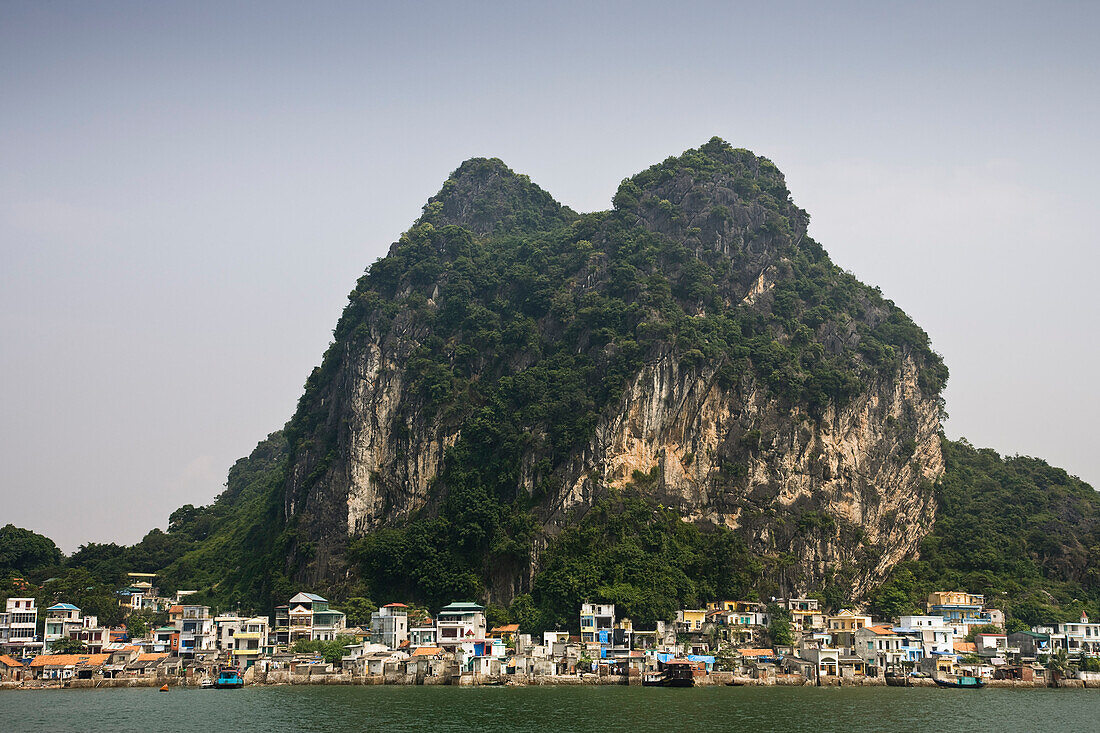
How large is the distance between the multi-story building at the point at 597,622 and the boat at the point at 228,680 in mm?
19591

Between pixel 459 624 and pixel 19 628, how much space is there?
2758cm

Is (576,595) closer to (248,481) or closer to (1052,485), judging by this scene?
(1052,485)

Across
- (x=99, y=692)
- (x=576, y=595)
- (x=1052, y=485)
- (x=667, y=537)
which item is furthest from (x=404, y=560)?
(x=1052, y=485)

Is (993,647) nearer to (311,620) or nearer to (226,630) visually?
(311,620)

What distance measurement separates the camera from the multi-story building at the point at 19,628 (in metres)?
65.9

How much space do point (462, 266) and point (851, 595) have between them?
40420mm

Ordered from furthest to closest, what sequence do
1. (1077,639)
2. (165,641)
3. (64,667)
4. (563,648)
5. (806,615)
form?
(806,615)
(165,641)
(1077,639)
(563,648)
(64,667)

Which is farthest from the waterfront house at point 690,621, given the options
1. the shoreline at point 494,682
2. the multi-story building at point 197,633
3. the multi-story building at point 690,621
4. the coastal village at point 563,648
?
the multi-story building at point 197,633

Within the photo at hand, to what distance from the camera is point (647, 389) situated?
77.1 meters

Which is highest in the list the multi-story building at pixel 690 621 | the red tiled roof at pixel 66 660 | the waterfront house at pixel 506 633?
the multi-story building at pixel 690 621

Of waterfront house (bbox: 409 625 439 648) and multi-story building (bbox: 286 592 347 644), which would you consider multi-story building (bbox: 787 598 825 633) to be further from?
multi-story building (bbox: 286 592 347 644)

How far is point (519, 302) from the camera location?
297 feet

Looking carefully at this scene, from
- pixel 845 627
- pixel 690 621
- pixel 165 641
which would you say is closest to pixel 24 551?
pixel 165 641

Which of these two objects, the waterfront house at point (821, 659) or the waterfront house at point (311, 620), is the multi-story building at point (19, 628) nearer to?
the waterfront house at point (311, 620)
